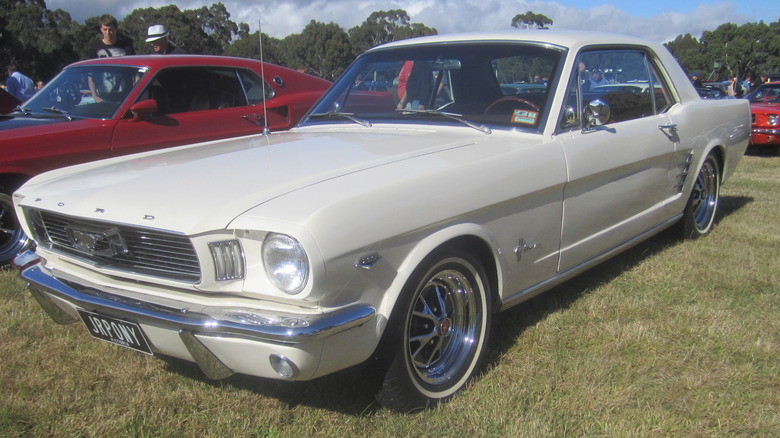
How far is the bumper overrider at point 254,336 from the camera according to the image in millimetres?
2039

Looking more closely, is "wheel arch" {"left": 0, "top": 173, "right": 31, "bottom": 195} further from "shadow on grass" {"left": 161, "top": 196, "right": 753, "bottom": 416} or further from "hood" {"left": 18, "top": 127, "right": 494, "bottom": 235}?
"shadow on grass" {"left": 161, "top": 196, "right": 753, "bottom": 416}

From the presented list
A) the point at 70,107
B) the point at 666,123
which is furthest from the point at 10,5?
the point at 666,123

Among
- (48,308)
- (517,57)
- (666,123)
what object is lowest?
(48,308)

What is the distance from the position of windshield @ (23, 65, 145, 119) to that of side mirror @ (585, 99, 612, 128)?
134 inches

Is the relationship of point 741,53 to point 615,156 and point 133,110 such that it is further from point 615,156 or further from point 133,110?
point 133,110

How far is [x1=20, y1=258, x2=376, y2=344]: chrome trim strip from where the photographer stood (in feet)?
6.62

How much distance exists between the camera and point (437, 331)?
2639 millimetres

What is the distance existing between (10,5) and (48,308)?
57017 mm

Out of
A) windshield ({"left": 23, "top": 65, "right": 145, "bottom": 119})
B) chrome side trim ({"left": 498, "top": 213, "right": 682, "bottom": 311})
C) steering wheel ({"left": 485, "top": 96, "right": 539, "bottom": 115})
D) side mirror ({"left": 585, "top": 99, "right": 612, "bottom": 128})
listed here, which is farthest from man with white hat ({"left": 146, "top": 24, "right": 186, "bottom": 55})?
chrome side trim ({"left": 498, "top": 213, "right": 682, "bottom": 311})

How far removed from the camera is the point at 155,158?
312 cm

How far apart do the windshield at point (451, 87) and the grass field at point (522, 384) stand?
1112 mm

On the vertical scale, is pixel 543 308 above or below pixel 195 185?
below

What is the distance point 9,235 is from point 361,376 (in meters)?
3.22

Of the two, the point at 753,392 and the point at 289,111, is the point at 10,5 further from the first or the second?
the point at 753,392
